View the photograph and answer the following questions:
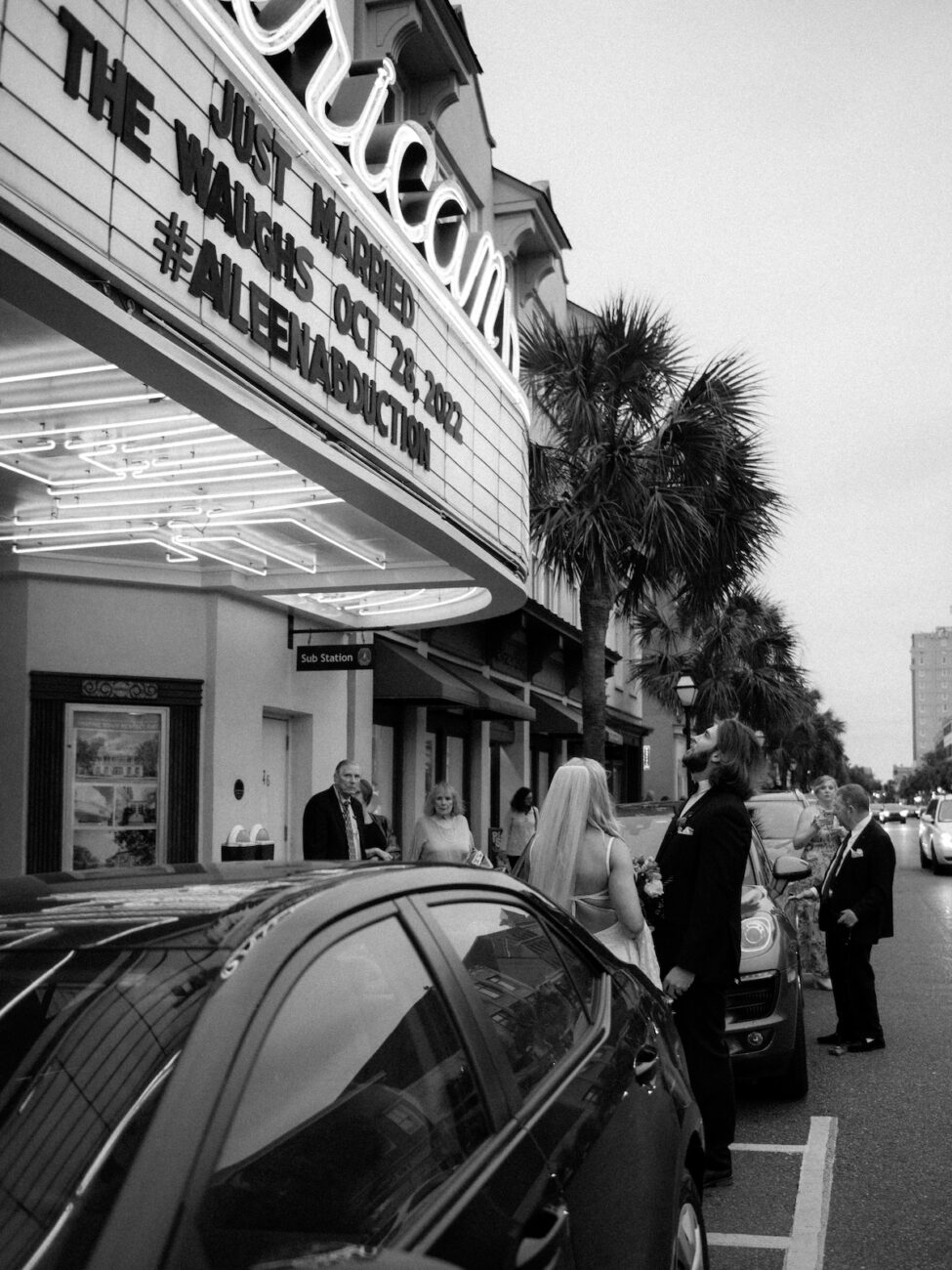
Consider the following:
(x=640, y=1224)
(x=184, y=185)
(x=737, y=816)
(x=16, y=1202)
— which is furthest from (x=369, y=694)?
(x=16, y=1202)

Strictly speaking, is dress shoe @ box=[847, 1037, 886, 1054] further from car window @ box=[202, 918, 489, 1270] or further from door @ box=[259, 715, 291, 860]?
door @ box=[259, 715, 291, 860]

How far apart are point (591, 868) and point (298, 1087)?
354 centimetres

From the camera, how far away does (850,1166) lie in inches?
223

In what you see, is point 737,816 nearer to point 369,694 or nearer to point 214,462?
point 214,462

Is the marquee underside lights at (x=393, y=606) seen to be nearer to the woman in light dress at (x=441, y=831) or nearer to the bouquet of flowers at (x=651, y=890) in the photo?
the woman in light dress at (x=441, y=831)

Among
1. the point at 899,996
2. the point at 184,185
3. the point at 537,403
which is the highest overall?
the point at 537,403

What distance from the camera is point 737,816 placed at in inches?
210

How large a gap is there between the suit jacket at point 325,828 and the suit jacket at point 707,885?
420 cm

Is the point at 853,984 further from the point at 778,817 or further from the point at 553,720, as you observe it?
the point at 553,720

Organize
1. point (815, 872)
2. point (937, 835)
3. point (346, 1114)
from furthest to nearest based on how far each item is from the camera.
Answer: point (937, 835) → point (815, 872) → point (346, 1114)

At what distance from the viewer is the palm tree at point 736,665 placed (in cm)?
3108

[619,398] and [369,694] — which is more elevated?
[619,398]

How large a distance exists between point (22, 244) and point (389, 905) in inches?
147

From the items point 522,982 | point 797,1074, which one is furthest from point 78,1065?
point 797,1074
